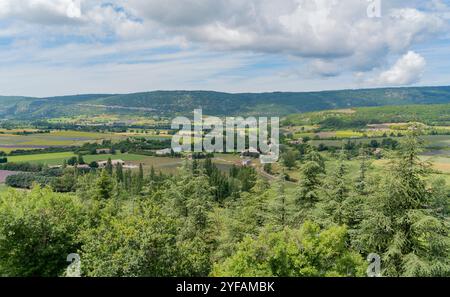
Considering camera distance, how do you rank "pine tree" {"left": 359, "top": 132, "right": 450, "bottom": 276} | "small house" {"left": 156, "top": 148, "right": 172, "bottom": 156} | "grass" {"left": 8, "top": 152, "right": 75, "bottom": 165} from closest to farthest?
"pine tree" {"left": 359, "top": 132, "right": 450, "bottom": 276} → "grass" {"left": 8, "top": 152, "right": 75, "bottom": 165} → "small house" {"left": 156, "top": 148, "right": 172, "bottom": 156}

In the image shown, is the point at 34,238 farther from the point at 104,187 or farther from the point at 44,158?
the point at 44,158

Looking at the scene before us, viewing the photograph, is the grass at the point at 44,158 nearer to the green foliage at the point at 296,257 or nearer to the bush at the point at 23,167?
the bush at the point at 23,167

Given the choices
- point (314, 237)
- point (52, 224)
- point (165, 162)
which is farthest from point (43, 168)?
point (314, 237)

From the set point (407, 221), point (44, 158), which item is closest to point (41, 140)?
point (44, 158)

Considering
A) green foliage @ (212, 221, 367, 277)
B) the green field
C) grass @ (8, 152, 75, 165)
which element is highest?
green foliage @ (212, 221, 367, 277)

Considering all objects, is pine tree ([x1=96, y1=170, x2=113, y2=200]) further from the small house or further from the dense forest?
the small house

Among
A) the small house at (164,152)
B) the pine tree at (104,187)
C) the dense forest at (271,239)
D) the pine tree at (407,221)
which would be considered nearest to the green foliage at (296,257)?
the dense forest at (271,239)

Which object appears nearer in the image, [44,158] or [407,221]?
[407,221]

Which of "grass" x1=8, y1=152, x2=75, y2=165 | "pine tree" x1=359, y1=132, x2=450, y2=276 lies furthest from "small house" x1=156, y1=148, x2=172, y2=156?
"pine tree" x1=359, y1=132, x2=450, y2=276

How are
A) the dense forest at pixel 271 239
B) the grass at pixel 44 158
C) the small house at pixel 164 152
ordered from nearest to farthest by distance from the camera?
the dense forest at pixel 271 239, the grass at pixel 44 158, the small house at pixel 164 152

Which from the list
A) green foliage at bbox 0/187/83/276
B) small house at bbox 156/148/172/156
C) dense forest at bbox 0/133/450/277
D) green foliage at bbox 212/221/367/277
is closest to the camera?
green foliage at bbox 212/221/367/277
